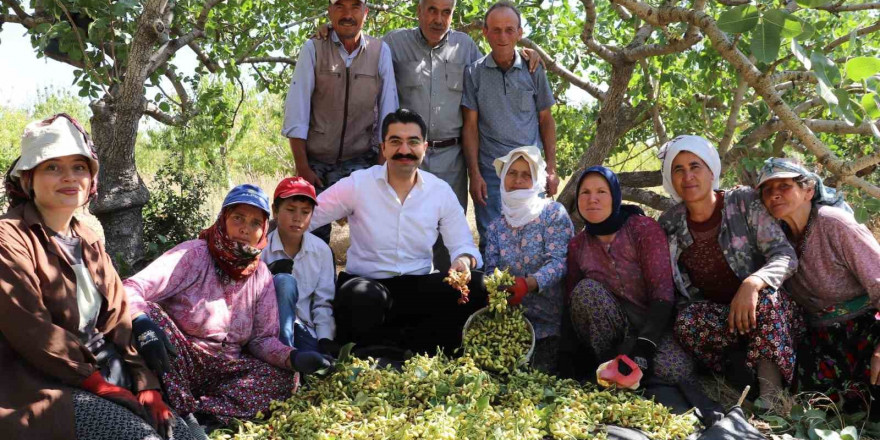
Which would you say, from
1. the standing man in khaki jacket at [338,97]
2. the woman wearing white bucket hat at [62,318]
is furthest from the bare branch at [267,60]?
the woman wearing white bucket hat at [62,318]

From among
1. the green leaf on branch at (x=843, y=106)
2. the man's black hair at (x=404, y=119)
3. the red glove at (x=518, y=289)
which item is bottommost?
the red glove at (x=518, y=289)

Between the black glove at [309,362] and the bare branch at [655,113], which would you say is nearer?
the black glove at [309,362]

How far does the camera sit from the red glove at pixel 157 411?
2.68m

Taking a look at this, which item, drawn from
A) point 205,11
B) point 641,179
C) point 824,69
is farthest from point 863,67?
point 205,11

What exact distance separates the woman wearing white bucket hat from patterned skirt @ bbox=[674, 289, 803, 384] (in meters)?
2.39

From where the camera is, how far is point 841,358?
3457 mm

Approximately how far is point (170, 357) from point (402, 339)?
137cm

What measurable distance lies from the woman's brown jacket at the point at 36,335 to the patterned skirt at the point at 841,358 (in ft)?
10.3

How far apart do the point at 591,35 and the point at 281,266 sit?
3.05 meters

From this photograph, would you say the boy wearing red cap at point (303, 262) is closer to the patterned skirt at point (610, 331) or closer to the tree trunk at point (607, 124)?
the patterned skirt at point (610, 331)

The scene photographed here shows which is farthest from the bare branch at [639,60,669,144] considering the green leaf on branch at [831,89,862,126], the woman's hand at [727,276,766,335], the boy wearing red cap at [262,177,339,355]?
the green leaf on branch at [831,89,862,126]

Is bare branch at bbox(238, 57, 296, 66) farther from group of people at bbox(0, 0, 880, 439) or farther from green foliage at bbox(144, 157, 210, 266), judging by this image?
group of people at bbox(0, 0, 880, 439)

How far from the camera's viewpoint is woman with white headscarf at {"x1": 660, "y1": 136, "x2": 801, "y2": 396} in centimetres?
341

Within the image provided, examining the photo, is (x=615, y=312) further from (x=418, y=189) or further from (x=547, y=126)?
(x=547, y=126)
